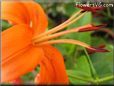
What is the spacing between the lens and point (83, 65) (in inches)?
34.3

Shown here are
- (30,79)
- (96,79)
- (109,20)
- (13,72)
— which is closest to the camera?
(13,72)

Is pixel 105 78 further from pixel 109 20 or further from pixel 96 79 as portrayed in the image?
pixel 109 20

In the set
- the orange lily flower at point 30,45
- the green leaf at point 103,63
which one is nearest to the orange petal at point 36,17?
the orange lily flower at point 30,45

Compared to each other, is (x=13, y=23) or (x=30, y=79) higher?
(x=13, y=23)

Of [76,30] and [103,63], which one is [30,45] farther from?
[103,63]

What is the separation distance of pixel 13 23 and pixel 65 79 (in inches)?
5.0

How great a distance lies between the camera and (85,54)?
0.82m

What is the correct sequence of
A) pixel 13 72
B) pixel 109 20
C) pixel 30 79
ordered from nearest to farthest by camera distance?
1. pixel 13 72
2. pixel 30 79
3. pixel 109 20

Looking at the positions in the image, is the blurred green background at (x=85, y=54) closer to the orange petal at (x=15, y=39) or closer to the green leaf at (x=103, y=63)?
the green leaf at (x=103, y=63)

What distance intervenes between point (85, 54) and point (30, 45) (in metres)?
0.18

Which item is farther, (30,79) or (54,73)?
(30,79)

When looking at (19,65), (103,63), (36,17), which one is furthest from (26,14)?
(103,63)

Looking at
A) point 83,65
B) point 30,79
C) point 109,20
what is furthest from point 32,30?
point 109,20

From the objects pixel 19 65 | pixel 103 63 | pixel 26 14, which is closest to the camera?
pixel 19 65
